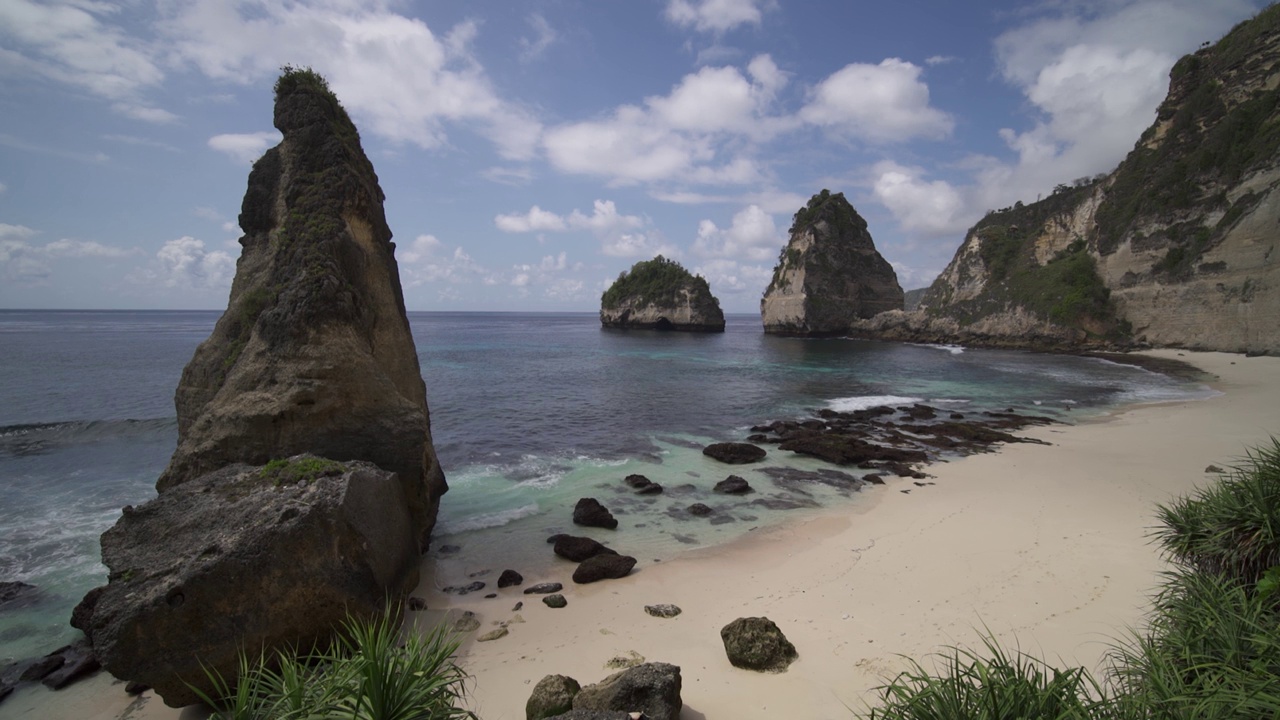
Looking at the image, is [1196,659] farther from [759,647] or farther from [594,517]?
[594,517]

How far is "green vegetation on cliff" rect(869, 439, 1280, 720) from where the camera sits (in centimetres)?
302

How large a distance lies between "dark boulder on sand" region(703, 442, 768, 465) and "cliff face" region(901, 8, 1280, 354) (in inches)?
1580

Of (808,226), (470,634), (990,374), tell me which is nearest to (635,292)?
(808,226)

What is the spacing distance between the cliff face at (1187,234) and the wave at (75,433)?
5919 cm

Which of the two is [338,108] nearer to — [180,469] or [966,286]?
[180,469]

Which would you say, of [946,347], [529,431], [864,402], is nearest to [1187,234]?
[946,347]

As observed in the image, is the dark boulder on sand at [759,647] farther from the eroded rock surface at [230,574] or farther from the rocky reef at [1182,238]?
the rocky reef at [1182,238]

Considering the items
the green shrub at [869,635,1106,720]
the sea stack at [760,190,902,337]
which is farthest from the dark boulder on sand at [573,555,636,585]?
the sea stack at [760,190,902,337]

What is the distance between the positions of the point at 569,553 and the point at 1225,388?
3405 cm

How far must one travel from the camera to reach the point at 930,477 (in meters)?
14.5

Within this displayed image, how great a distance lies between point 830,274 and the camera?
7550cm

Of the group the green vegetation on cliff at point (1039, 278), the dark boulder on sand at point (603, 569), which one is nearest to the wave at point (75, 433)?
the dark boulder on sand at point (603, 569)

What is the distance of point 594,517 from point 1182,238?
53092mm

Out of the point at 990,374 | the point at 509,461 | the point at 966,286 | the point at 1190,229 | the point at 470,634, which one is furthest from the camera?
the point at 966,286
